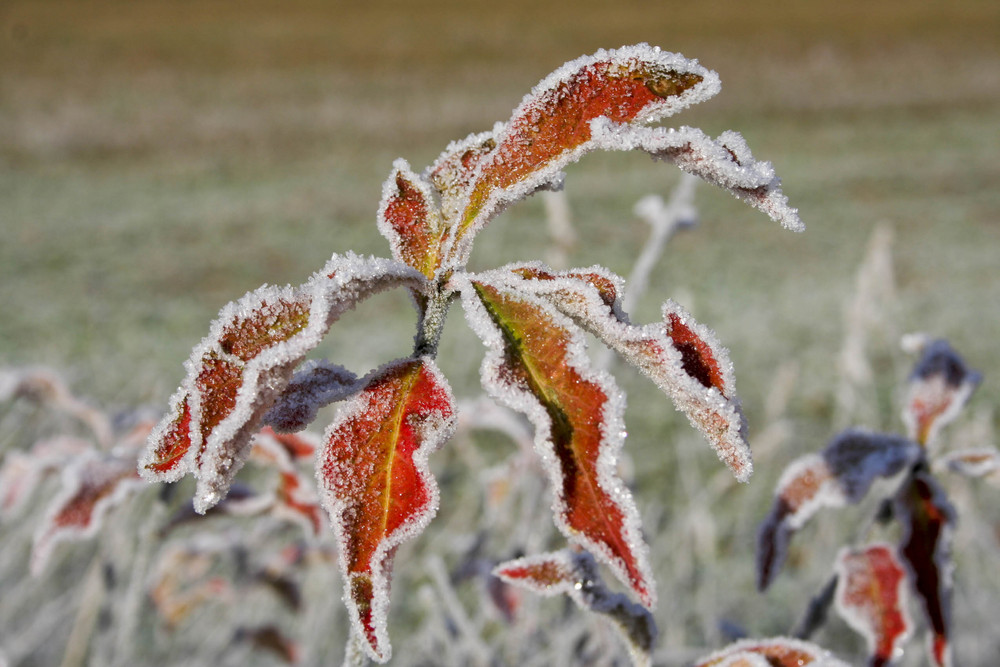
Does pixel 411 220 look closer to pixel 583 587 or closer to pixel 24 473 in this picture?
pixel 583 587

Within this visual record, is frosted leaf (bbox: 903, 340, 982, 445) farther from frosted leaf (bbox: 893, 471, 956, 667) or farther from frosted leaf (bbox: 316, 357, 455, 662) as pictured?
frosted leaf (bbox: 316, 357, 455, 662)

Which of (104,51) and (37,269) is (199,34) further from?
(37,269)

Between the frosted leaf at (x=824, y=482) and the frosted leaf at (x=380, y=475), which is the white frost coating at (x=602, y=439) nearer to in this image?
the frosted leaf at (x=380, y=475)

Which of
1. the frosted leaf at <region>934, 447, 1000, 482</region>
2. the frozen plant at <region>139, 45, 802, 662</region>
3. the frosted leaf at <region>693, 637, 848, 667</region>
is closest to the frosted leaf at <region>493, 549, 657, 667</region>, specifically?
the frosted leaf at <region>693, 637, 848, 667</region>

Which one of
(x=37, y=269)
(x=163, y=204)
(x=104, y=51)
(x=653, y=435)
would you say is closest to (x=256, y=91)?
(x=104, y=51)

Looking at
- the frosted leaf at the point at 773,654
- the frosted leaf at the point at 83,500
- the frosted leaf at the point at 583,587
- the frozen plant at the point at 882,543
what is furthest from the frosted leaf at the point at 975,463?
the frosted leaf at the point at 83,500

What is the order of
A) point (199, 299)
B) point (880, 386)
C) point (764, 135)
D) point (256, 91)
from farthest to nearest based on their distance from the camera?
point (256, 91), point (764, 135), point (199, 299), point (880, 386)
